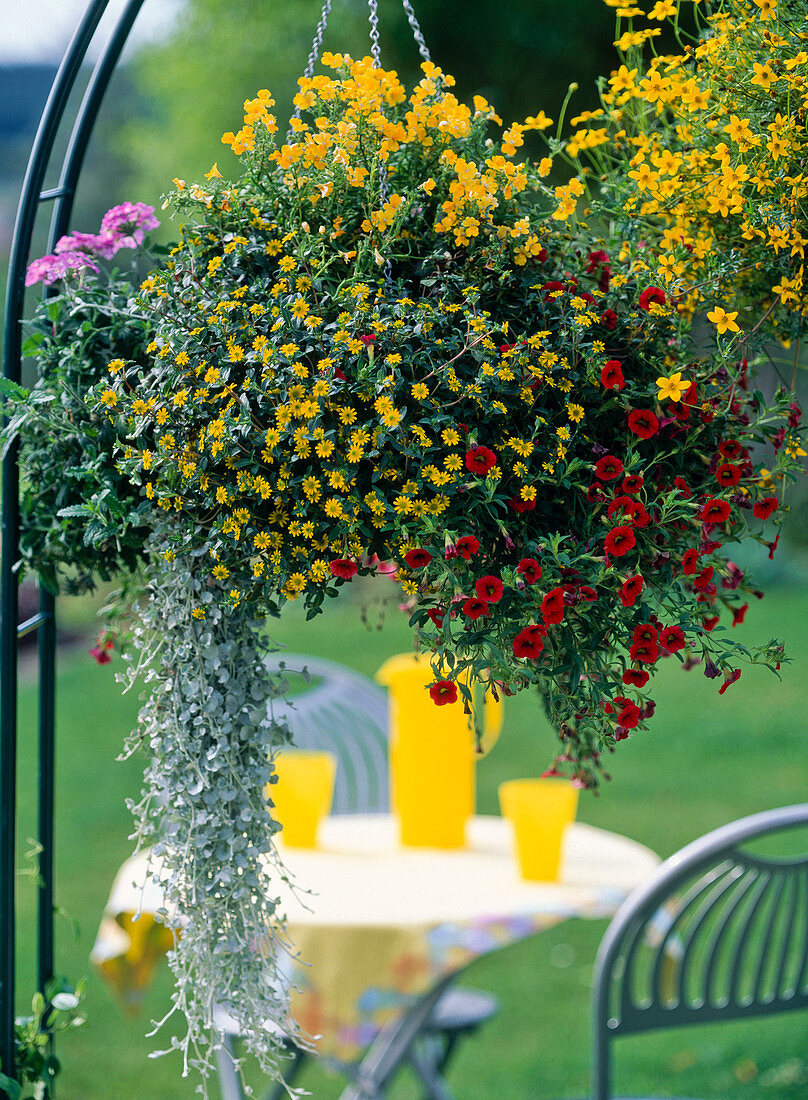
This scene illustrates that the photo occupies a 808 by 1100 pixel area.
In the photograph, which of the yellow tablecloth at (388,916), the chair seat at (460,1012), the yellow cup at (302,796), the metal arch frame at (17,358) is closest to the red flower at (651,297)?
the metal arch frame at (17,358)

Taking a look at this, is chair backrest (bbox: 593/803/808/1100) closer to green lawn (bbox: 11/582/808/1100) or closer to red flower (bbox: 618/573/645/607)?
red flower (bbox: 618/573/645/607)

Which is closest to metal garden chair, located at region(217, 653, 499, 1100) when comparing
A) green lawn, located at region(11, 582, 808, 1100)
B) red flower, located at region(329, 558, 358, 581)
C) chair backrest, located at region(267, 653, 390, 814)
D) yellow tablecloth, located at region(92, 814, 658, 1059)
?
chair backrest, located at region(267, 653, 390, 814)

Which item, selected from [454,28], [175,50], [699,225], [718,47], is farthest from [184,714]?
[175,50]

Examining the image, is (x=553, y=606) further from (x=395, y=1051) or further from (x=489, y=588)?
(x=395, y=1051)

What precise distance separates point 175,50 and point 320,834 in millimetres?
2150

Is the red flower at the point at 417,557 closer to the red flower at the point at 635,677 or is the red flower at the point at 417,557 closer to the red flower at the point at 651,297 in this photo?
the red flower at the point at 635,677

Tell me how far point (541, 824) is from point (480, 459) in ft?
3.36

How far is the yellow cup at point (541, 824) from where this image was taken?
69.2 inches

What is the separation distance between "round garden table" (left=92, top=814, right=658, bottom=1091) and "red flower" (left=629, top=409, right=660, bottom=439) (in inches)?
36.8

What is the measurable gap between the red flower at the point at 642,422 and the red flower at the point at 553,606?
0.58 ft

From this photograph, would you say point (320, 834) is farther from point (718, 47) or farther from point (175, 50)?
point (175, 50)

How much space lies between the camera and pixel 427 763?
1923mm

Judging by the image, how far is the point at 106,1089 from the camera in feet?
9.15

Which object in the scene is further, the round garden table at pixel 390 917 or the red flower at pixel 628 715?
the round garden table at pixel 390 917
